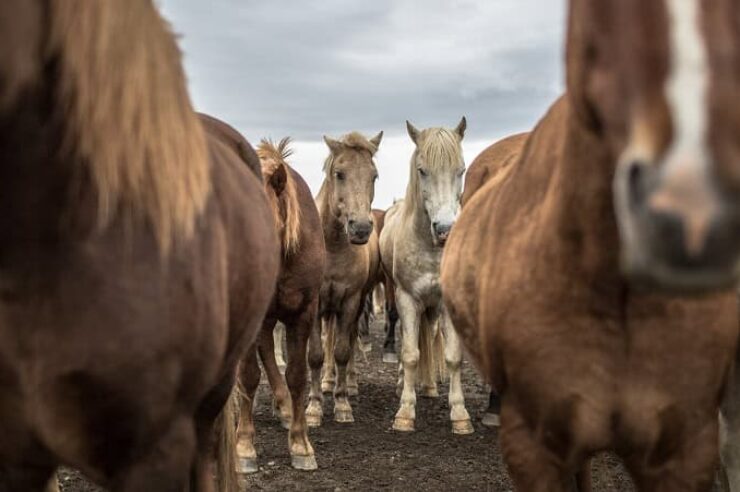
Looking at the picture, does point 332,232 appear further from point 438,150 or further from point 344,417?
point 344,417

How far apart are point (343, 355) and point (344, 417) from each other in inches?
21.8

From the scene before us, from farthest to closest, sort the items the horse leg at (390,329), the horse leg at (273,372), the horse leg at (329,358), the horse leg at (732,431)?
the horse leg at (390,329) → the horse leg at (329,358) → the horse leg at (273,372) → the horse leg at (732,431)

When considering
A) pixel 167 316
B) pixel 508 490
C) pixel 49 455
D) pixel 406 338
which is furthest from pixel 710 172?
pixel 406 338

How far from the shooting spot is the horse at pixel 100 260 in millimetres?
1788

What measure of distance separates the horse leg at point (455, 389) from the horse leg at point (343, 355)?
3.09 ft

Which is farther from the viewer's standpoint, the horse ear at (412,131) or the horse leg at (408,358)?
the horse ear at (412,131)

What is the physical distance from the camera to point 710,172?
46.1 inches

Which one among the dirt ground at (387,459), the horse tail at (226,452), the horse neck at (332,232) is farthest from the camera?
the horse neck at (332,232)

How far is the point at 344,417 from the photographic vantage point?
22.6 feet

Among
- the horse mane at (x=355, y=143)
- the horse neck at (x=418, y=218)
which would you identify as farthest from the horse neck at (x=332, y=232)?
the horse neck at (x=418, y=218)

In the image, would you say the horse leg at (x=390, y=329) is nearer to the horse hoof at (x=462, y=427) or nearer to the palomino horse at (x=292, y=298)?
the horse hoof at (x=462, y=427)

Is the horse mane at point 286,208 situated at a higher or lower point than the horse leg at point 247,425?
higher

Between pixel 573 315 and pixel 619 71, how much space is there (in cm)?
79

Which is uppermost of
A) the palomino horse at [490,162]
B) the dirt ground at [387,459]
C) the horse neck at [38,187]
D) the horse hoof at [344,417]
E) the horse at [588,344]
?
the palomino horse at [490,162]
